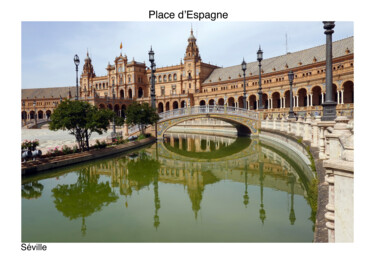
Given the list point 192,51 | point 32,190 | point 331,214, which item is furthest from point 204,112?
point 192,51

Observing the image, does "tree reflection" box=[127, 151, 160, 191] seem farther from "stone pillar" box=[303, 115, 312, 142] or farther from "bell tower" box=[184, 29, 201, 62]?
"bell tower" box=[184, 29, 201, 62]

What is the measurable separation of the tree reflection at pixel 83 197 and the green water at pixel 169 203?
3 centimetres

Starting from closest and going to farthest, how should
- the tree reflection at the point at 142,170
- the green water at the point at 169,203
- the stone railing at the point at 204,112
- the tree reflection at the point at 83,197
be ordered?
the green water at the point at 169,203
the tree reflection at the point at 83,197
the tree reflection at the point at 142,170
the stone railing at the point at 204,112

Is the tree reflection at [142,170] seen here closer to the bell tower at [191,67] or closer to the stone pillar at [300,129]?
the stone pillar at [300,129]

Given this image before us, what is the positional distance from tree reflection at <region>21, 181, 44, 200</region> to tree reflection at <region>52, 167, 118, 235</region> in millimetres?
592

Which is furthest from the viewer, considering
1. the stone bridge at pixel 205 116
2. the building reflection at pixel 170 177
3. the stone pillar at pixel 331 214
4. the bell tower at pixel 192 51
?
the bell tower at pixel 192 51

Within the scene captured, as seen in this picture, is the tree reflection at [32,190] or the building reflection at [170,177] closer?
the building reflection at [170,177]

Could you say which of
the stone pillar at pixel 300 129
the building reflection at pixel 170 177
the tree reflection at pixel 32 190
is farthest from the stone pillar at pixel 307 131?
the tree reflection at pixel 32 190

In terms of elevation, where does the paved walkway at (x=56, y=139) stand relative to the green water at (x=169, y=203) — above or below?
above

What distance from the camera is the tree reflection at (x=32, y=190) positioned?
34.6 ft

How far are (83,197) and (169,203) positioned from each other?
3.55 meters

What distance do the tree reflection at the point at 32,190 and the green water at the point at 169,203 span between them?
0.04m

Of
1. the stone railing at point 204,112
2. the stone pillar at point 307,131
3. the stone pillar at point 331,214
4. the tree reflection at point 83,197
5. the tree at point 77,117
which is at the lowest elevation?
the tree reflection at point 83,197

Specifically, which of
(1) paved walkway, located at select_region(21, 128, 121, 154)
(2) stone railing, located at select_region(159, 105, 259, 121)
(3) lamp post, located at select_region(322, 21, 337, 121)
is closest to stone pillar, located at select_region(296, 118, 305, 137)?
(3) lamp post, located at select_region(322, 21, 337, 121)
